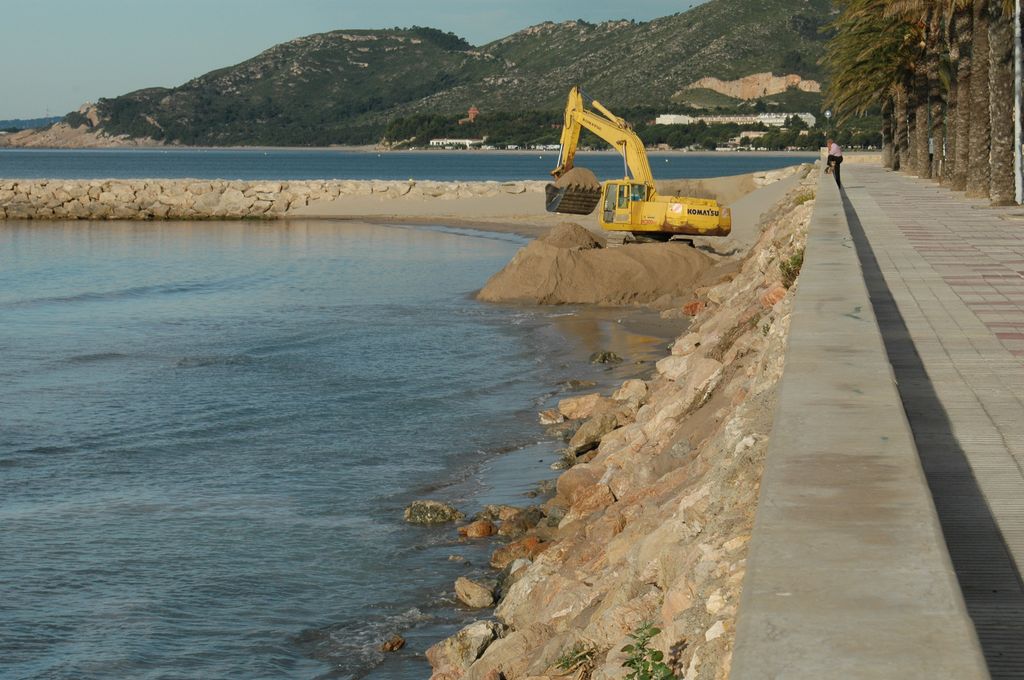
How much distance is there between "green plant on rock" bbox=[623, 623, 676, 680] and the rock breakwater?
0.07 metres

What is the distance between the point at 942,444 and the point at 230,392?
14619 mm

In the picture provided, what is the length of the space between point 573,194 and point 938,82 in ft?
60.6

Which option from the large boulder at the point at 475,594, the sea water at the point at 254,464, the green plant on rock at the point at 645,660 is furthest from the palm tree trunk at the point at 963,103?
the green plant on rock at the point at 645,660

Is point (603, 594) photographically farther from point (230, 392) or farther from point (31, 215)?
point (31, 215)

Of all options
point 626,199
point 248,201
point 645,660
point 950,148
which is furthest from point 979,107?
point 248,201

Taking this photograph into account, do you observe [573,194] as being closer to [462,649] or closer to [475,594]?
[475,594]

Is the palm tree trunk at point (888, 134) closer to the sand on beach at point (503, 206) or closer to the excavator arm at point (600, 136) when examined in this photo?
the sand on beach at point (503, 206)

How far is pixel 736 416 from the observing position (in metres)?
8.19

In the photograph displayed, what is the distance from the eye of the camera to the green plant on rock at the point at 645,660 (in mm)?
4961

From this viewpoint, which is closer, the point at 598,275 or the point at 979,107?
the point at 598,275

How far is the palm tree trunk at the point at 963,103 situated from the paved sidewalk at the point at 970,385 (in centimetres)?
1312

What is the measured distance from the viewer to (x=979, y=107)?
31172 mm

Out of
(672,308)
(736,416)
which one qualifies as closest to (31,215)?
(672,308)

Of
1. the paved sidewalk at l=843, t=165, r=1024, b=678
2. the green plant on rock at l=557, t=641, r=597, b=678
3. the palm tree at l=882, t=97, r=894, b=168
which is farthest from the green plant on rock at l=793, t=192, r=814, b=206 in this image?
the palm tree at l=882, t=97, r=894, b=168
